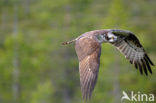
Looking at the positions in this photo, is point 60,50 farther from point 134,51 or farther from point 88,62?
point 88,62

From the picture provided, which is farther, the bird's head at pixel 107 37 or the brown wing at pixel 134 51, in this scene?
the brown wing at pixel 134 51

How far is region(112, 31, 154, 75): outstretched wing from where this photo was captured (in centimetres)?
1883

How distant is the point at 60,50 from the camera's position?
161 feet

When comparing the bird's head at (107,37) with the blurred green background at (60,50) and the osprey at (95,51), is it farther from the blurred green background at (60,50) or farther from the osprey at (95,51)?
the blurred green background at (60,50)

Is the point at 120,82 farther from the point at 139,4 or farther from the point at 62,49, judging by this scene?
the point at 139,4

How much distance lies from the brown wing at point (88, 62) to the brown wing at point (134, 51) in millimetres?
2870

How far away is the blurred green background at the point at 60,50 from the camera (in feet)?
122

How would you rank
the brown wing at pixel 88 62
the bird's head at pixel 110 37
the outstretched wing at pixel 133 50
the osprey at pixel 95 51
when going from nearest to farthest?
1. the brown wing at pixel 88 62
2. the osprey at pixel 95 51
3. the bird's head at pixel 110 37
4. the outstretched wing at pixel 133 50

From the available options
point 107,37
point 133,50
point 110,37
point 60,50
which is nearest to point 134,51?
point 133,50

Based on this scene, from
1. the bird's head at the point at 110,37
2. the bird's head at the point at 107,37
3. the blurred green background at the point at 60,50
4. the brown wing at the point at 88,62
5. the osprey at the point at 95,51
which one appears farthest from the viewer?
the blurred green background at the point at 60,50

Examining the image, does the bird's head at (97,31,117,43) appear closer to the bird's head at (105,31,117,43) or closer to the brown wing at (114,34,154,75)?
the bird's head at (105,31,117,43)

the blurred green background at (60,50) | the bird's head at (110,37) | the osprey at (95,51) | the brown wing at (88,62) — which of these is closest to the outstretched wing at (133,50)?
the osprey at (95,51)

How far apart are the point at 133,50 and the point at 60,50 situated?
3007cm

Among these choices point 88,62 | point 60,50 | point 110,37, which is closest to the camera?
point 88,62
